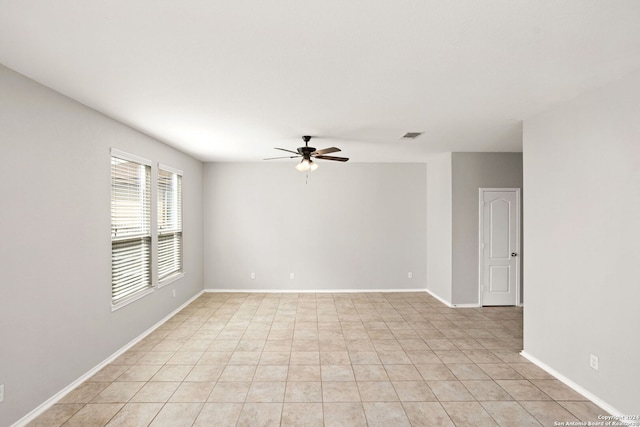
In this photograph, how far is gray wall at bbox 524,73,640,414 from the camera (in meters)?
2.51

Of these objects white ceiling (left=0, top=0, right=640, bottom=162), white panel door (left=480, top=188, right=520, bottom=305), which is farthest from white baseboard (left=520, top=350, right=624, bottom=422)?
white ceiling (left=0, top=0, right=640, bottom=162)

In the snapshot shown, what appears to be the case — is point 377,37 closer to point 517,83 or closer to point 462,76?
point 462,76

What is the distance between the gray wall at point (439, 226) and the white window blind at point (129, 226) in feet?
16.3

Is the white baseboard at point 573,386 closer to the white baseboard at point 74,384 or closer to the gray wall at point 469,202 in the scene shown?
the gray wall at point 469,202

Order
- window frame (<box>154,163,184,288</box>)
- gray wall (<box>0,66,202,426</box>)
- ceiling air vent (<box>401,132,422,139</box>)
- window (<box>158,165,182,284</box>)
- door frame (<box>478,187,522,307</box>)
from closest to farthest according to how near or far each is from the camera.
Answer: gray wall (<box>0,66,202,426</box>), ceiling air vent (<box>401,132,422,139</box>), window frame (<box>154,163,184,288</box>), window (<box>158,165,182,284</box>), door frame (<box>478,187,522,307</box>)

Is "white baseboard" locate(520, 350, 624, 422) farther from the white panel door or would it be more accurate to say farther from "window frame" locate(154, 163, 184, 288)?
"window frame" locate(154, 163, 184, 288)

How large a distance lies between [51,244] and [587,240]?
475cm

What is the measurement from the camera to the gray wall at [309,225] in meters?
6.81

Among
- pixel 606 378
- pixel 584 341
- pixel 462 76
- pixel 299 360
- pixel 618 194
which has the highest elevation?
pixel 462 76

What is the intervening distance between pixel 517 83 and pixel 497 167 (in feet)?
11.2

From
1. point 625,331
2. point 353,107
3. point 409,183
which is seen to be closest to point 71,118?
point 353,107

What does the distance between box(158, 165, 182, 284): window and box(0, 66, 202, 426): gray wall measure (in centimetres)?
115

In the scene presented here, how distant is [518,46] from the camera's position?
209 centimetres

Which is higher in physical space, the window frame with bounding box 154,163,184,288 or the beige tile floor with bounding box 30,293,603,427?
the window frame with bounding box 154,163,184,288
